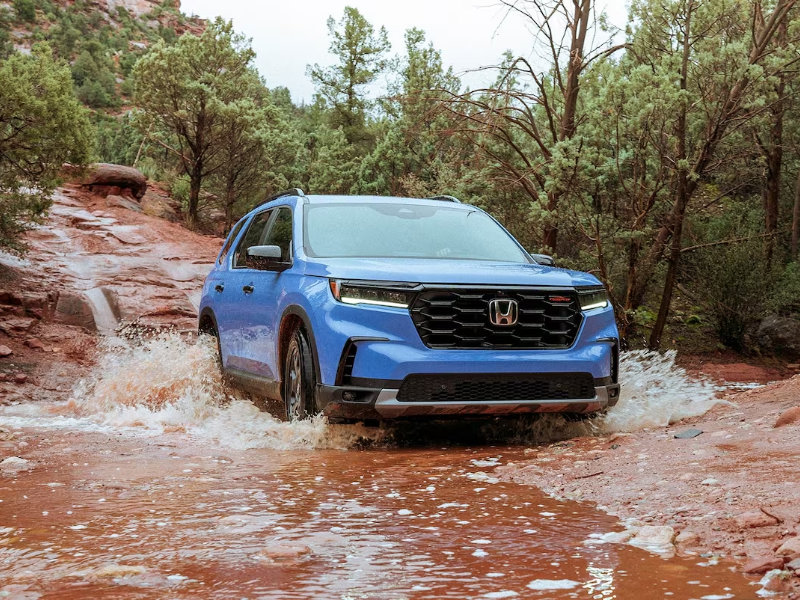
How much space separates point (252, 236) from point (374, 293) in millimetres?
2782

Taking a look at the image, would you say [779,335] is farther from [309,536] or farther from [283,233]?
[309,536]

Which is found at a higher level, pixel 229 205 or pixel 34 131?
pixel 34 131

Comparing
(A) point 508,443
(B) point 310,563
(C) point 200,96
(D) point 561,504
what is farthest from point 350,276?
(C) point 200,96

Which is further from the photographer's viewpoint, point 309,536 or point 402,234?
point 402,234

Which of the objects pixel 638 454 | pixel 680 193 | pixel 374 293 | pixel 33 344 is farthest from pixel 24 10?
pixel 638 454

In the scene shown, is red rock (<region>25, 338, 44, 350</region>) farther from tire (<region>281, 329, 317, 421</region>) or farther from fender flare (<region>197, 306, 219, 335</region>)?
tire (<region>281, 329, 317, 421</region>)

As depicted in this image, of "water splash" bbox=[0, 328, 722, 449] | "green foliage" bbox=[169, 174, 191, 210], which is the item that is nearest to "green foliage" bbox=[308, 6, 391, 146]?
"green foliage" bbox=[169, 174, 191, 210]

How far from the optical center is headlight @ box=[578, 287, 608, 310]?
6.06 meters

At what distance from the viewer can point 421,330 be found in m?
5.56

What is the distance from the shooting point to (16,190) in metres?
13.7

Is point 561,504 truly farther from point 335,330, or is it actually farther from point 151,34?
point 151,34

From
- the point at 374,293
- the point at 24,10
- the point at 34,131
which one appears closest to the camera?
the point at 374,293

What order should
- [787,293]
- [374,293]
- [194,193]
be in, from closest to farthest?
[374,293] → [787,293] → [194,193]

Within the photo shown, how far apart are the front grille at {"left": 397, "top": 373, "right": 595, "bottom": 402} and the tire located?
0.71m
